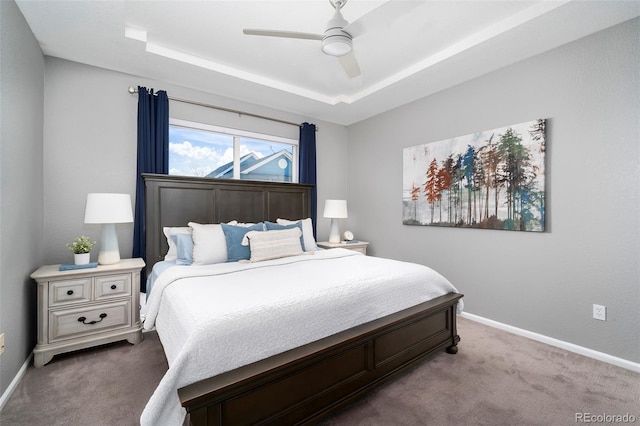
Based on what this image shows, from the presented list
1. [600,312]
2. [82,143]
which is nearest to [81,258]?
[82,143]

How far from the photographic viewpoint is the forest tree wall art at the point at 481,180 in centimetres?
280

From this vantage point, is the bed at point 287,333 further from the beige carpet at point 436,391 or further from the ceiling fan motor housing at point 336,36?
the ceiling fan motor housing at point 336,36

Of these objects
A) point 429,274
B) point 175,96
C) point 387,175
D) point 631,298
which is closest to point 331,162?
point 387,175

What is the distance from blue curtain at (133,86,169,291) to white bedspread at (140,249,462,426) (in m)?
1.18

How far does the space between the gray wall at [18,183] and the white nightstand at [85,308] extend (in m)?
0.12

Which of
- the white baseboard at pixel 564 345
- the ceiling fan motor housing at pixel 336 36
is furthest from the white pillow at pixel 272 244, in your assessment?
the white baseboard at pixel 564 345

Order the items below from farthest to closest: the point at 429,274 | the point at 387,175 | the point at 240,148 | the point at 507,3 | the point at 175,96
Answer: the point at 387,175 → the point at 240,148 → the point at 175,96 → the point at 429,274 → the point at 507,3

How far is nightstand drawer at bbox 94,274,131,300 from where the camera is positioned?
2531 millimetres

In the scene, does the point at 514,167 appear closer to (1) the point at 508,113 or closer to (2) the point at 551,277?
(1) the point at 508,113

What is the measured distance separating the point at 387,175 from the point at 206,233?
2.76 m

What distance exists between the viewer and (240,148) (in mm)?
4008

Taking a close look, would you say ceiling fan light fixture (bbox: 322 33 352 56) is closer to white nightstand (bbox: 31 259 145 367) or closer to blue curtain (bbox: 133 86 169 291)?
blue curtain (bbox: 133 86 169 291)

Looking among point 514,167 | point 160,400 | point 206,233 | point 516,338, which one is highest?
point 514,167

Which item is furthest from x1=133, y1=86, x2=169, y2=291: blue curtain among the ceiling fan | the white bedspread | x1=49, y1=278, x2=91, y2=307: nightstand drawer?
the ceiling fan
